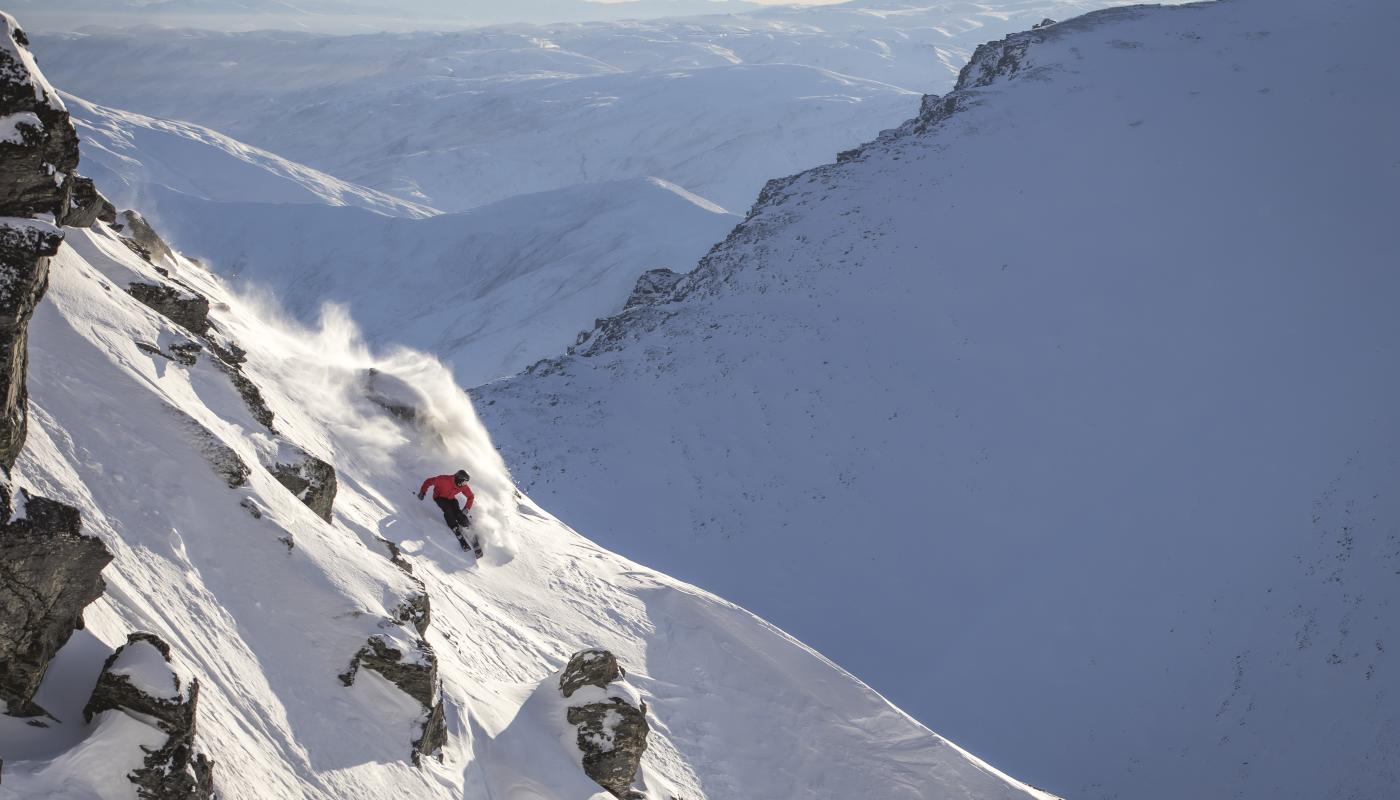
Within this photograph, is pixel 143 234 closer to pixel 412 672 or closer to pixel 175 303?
pixel 175 303

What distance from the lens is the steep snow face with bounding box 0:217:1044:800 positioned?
27.5ft

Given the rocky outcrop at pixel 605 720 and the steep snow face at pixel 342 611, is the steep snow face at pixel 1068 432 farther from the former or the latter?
the rocky outcrop at pixel 605 720

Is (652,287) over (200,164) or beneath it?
over

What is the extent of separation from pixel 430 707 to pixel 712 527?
19.1 metres

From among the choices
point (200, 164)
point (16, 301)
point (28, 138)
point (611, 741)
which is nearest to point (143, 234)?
point (28, 138)

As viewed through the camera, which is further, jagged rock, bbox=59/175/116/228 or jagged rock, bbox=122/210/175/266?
jagged rock, bbox=122/210/175/266

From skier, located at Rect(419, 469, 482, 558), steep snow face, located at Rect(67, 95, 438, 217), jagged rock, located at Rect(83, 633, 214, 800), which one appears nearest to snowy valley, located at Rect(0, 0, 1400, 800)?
jagged rock, located at Rect(83, 633, 214, 800)

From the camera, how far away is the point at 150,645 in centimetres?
709

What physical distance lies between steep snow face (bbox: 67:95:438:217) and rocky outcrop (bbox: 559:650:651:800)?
552 ft

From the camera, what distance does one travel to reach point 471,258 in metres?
112

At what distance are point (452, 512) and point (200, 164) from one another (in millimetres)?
197853

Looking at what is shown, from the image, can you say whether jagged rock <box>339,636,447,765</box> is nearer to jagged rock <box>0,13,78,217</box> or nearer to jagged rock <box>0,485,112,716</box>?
jagged rock <box>0,485,112,716</box>

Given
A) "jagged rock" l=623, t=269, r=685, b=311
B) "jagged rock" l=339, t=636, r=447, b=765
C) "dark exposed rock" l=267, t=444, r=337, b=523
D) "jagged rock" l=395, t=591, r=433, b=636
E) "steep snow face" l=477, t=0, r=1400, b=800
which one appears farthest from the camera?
"jagged rock" l=623, t=269, r=685, b=311

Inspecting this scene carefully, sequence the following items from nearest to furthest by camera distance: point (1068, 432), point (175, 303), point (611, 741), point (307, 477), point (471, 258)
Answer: point (611, 741) < point (307, 477) < point (175, 303) < point (1068, 432) < point (471, 258)
